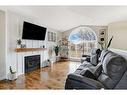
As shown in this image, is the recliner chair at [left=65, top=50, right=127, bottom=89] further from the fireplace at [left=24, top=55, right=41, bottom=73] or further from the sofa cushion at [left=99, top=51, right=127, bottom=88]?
the fireplace at [left=24, top=55, right=41, bottom=73]

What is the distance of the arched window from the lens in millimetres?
9199

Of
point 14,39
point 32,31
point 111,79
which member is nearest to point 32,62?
point 32,31

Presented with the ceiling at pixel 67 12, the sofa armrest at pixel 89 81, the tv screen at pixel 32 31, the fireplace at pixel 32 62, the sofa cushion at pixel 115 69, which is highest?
the ceiling at pixel 67 12

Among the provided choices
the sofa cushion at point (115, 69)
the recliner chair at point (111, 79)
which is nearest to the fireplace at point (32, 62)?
the recliner chair at point (111, 79)

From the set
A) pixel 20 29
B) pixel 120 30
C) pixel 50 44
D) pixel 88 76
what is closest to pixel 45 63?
pixel 50 44

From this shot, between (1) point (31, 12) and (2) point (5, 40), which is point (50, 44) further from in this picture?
(2) point (5, 40)

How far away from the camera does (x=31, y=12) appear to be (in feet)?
16.1

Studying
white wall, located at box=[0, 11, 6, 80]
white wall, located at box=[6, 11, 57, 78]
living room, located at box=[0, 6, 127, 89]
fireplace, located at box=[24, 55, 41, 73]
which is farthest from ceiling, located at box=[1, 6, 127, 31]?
fireplace, located at box=[24, 55, 41, 73]

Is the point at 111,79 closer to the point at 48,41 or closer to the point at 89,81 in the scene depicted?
the point at 89,81

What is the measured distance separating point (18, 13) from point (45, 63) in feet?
9.58

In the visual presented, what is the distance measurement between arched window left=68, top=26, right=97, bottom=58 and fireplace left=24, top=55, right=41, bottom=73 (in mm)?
3494

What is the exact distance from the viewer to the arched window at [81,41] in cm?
920

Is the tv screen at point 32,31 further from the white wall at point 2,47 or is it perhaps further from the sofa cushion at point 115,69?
the sofa cushion at point 115,69

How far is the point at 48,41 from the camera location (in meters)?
7.74
